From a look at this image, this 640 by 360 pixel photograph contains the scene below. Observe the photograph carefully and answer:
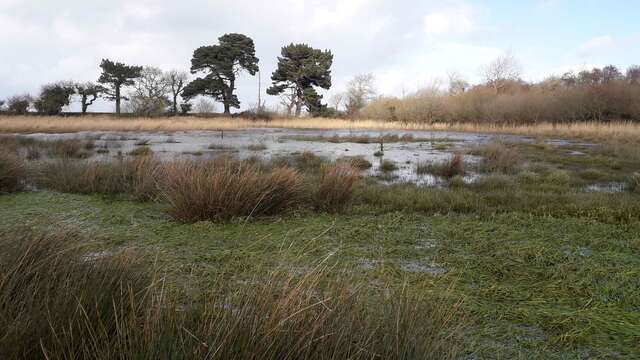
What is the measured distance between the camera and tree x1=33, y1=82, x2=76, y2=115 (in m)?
38.2

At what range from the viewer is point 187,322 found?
5.14 feet

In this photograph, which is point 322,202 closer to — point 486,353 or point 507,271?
point 507,271

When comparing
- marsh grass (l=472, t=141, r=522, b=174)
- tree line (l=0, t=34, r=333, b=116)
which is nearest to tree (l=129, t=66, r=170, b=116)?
tree line (l=0, t=34, r=333, b=116)

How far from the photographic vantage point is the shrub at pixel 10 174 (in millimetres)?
6301

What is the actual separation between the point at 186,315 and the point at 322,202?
3.88m

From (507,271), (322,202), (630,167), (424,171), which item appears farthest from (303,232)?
(630,167)

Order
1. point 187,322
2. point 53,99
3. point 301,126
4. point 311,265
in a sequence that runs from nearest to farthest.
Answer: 1. point 187,322
2. point 311,265
3. point 301,126
4. point 53,99

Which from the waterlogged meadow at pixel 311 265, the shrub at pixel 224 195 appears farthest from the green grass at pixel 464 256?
the shrub at pixel 224 195

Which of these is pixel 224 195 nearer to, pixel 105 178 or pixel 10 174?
pixel 105 178

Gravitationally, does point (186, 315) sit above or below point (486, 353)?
above

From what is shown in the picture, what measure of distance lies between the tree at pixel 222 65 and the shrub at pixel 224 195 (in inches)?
1594

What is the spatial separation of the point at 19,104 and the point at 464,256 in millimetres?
42609

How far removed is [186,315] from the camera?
5.35 feet

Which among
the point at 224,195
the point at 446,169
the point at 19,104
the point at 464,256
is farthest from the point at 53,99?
the point at 464,256
